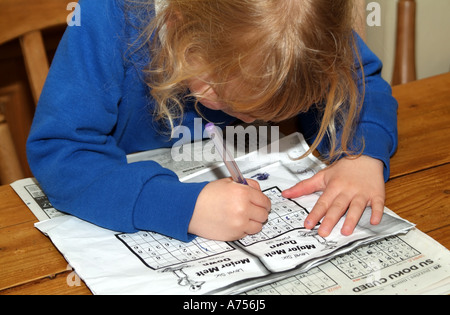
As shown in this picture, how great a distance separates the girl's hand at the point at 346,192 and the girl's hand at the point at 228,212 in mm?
63

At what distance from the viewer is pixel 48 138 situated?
0.72 meters

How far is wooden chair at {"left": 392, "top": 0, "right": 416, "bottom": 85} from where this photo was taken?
127 centimetres

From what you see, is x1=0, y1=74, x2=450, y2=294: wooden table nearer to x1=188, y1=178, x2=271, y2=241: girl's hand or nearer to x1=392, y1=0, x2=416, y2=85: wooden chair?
x1=188, y1=178, x2=271, y2=241: girl's hand

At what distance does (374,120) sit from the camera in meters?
0.85

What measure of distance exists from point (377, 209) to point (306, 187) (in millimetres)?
100

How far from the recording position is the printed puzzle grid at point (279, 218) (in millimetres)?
663

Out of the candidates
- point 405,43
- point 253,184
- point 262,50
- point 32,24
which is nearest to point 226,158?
point 253,184

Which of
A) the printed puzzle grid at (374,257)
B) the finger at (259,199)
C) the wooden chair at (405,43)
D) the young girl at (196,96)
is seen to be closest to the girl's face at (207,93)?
the young girl at (196,96)

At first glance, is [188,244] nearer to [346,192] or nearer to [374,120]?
[346,192]

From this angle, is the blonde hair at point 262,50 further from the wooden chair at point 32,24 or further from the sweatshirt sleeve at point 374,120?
the wooden chair at point 32,24

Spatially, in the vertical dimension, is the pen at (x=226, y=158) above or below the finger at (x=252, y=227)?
above

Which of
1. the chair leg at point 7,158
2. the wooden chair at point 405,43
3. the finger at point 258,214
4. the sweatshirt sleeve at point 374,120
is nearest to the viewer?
the finger at point 258,214

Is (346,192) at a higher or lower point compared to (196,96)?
lower
